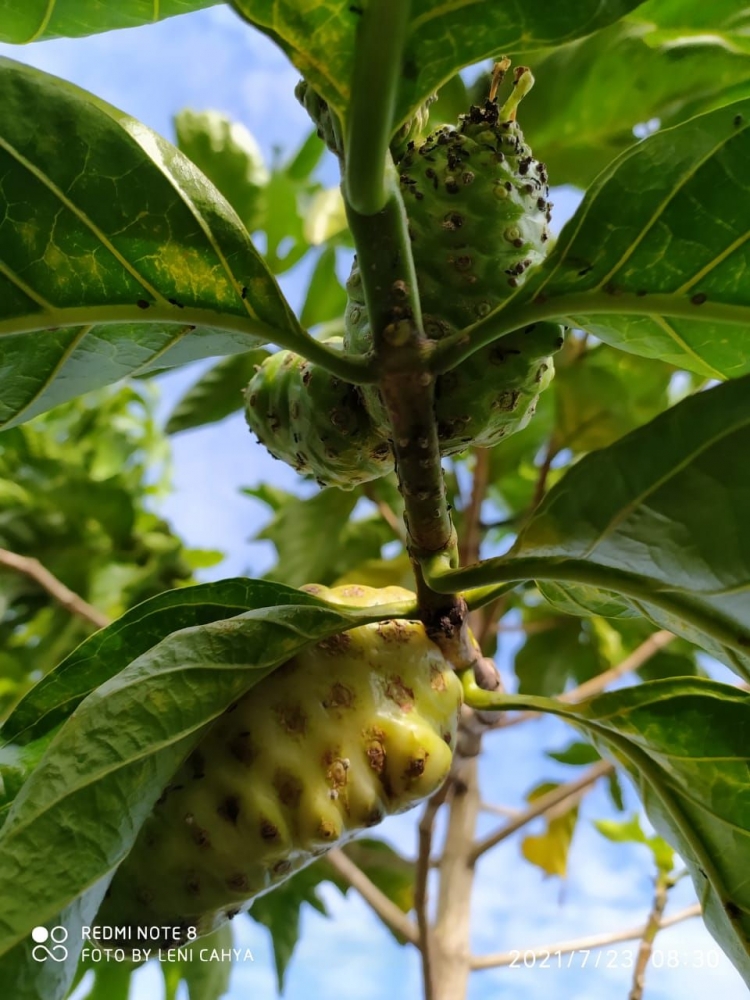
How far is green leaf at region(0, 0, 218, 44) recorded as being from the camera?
1.67 feet

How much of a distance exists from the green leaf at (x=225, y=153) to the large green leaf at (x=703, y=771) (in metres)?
1.02

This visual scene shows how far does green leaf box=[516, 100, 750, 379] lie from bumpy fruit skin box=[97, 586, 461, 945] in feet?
0.86

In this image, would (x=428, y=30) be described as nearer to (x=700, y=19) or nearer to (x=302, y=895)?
(x=700, y=19)

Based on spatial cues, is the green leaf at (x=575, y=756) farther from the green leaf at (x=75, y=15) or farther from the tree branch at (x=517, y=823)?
the green leaf at (x=75, y=15)

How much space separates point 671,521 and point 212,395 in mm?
1056

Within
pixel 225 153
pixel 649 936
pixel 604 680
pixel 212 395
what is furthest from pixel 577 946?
pixel 225 153

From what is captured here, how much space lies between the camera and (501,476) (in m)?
1.44

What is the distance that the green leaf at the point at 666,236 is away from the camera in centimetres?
46

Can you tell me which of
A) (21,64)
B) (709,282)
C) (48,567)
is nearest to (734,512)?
(709,282)

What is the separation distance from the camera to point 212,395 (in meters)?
1.37

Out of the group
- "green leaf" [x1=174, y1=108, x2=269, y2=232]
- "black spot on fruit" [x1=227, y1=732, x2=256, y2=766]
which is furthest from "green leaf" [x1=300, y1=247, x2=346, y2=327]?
"black spot on fruit" [x1=227, y1=732, x2=256, y2=766]

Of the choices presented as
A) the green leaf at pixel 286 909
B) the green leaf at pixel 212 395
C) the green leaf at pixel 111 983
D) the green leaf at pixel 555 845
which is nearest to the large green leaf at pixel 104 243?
the green leaf at pixel 212 395

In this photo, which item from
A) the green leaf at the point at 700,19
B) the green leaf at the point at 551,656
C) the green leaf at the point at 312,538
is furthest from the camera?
the green leaf at the point at 551,656

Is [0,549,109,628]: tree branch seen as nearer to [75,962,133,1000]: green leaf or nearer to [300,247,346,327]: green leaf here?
[75,962,133,1000]: green leaf
